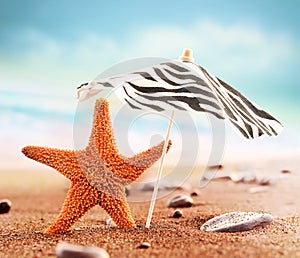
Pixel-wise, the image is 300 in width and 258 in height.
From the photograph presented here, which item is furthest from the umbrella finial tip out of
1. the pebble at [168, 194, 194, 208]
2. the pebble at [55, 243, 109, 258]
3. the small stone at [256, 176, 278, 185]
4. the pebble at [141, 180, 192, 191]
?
the small stone at [256, 176, 278, 185]

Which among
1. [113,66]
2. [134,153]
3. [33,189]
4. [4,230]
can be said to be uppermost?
[113,66]

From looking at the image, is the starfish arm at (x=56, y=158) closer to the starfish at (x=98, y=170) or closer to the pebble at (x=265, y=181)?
the starfish at (x=98, y=170)

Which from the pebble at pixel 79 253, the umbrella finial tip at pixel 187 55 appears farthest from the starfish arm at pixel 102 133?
the pebble at pixel 79 253

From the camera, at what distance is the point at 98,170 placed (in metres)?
2.12

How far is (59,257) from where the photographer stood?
1.47 metres

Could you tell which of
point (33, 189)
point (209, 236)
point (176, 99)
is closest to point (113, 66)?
point (176, 99)

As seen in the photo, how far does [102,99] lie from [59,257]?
34.8 inches

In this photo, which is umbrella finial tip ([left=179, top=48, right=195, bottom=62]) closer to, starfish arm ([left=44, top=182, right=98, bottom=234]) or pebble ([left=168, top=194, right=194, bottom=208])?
starfish arm ([left=44, top=182, right=98, bottom=234])

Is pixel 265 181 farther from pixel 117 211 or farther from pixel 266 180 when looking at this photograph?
pixel 117 211

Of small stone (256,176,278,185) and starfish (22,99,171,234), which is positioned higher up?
starfish (22,99,171,234)

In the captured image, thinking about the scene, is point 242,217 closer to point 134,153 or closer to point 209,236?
point 209,236

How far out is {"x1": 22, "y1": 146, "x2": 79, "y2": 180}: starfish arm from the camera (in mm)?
2141

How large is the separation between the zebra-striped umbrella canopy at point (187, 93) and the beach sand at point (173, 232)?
18.9 inches

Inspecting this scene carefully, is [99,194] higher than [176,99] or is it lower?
lower
